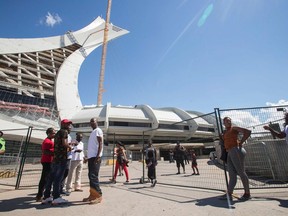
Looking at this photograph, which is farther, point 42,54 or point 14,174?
point 42,54

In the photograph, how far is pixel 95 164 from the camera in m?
4.08

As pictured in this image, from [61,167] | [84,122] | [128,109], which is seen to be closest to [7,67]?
[84,122]

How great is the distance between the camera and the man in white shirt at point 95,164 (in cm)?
390

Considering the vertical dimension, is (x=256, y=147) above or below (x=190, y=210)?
above

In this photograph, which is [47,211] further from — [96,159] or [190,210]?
[190,210]

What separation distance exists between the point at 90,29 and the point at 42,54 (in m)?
26.3

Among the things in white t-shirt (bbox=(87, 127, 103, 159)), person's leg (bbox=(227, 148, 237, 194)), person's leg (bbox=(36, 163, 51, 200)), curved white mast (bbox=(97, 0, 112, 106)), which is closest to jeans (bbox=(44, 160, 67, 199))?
person's leg (bbox=(36, 163, 51, 200))

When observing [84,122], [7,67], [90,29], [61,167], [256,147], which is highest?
[90,29]

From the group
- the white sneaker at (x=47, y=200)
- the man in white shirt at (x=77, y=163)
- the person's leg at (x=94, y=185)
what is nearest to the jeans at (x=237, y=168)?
the person's leg at (x=94, y=185)

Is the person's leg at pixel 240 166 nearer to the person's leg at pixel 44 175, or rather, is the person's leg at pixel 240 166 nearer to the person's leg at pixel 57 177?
Answer: the person's leg at pixel 57 177

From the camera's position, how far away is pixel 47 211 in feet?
10.9

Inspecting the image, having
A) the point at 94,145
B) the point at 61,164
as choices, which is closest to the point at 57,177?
the point at 61,164

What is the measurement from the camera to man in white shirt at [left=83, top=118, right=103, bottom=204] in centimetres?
390

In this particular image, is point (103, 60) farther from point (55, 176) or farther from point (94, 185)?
point (94, 185)
